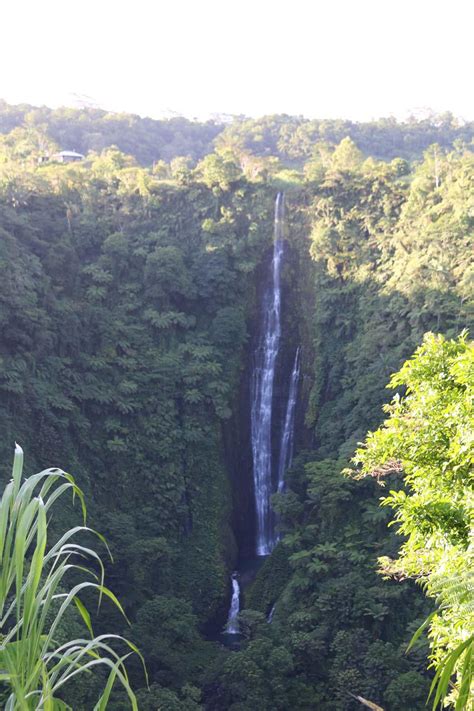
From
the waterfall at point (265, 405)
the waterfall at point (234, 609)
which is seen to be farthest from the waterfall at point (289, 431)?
the waterfall at point (234, 609)

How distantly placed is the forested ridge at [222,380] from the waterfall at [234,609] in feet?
0.84

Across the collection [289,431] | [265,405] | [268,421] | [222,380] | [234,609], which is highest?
[222,380]

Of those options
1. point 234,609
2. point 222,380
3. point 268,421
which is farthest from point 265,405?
point 234,609

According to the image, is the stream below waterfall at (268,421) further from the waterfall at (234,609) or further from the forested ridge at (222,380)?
the waterfall at (234,609)

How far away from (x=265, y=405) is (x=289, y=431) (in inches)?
41.6

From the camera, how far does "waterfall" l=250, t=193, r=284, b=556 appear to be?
2116 cm

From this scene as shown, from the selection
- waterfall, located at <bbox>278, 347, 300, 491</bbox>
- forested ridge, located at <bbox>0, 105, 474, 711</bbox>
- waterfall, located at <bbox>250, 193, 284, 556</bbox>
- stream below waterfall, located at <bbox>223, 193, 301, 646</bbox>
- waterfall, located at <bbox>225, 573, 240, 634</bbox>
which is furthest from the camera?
waterfall, located at <bbox>278, 347, 300, 491</bbox>

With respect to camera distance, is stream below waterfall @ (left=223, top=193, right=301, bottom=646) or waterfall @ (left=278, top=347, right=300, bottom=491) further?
waterfall @ (left=278, top=347, right=300, bottom=491)

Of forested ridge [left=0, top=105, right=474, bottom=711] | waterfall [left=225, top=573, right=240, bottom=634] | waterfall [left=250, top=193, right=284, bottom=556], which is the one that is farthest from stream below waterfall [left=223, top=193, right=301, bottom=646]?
waterfall [left=225, top=573, right=240, bottom=634]

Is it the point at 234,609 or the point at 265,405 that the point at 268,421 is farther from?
the point at 234,609

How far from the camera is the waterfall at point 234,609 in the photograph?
17578 mm

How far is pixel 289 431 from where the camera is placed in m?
21.8

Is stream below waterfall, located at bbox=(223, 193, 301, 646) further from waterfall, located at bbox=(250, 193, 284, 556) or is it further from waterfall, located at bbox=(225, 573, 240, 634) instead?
waterfall, located at bbox=(225, 573, 240, 634)

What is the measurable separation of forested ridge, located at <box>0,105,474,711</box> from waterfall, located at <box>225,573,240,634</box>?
0.26m
